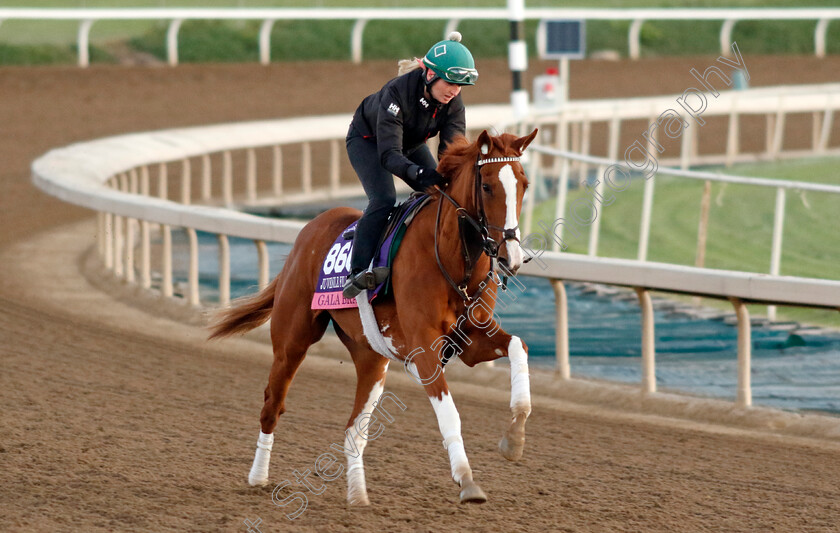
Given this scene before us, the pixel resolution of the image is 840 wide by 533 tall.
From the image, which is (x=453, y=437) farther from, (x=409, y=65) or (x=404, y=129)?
(x=409, y=65)

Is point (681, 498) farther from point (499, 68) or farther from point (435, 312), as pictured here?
point (499, 68)

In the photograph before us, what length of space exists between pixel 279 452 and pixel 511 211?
1937mm

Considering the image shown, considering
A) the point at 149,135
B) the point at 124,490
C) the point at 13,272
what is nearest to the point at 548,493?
the point at 124,490

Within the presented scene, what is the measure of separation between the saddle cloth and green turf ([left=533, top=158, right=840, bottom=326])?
3.33m

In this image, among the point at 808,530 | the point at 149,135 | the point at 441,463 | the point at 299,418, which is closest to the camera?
the point at 808,530

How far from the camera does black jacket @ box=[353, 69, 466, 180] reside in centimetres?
482

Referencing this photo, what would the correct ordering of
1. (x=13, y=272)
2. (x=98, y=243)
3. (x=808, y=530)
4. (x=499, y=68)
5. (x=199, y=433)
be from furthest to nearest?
(x=499, y=68) → (x=98, y=243) → (x=13, y=272) → (x=199, y=433) → (x=808, y=530)

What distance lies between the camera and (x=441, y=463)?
5.48m


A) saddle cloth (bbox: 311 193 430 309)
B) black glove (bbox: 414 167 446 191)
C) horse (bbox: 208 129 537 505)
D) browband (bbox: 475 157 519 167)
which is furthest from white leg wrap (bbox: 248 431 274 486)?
browband (bbox: 475 157 519 167)

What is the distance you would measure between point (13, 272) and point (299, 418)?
480 centimetres

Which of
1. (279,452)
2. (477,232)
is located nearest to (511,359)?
(477,232)

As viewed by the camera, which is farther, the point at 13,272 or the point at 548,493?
the point at 13,272

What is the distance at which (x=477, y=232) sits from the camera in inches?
179

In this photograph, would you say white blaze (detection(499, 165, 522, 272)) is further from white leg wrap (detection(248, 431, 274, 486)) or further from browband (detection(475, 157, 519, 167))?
white leg wrap (detection(248, 431, 274, 486))
